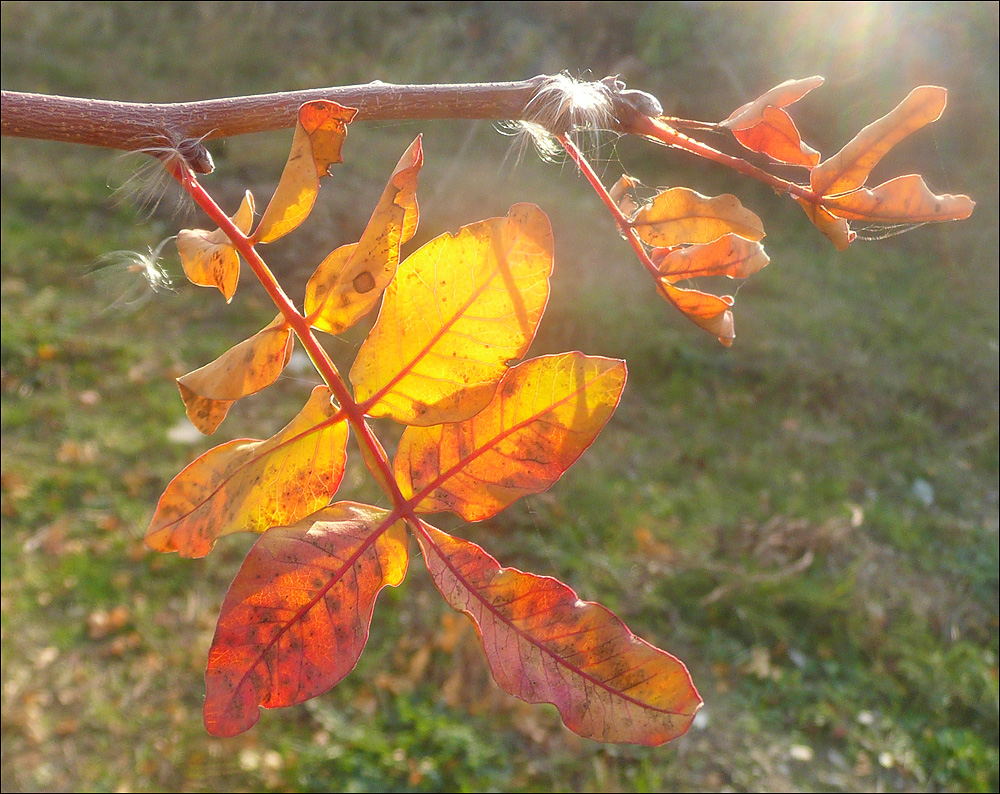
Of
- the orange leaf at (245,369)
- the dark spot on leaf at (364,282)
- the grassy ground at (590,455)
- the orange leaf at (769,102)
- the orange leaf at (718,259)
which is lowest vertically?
the grassy ground at (590,455)

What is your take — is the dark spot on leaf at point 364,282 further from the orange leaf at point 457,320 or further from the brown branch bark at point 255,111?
the brown branch bark at point 255,111

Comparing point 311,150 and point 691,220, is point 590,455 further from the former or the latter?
point 311,150

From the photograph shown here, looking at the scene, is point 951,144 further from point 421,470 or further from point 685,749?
point 421,470

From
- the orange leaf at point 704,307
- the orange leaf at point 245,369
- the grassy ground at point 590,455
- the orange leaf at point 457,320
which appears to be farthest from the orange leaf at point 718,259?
the grassy ground at point 590,455

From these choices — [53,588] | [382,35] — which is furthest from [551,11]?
[53,588]

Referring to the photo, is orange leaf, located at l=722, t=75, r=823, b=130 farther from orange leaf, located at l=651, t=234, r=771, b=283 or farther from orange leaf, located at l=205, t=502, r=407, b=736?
orange leaf, located at l=205, t=502, r=407, b=736

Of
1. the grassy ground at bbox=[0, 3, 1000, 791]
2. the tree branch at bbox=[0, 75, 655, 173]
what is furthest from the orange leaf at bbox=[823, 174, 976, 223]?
the grassy ground at bbox=[0, 3, 1000, 791]

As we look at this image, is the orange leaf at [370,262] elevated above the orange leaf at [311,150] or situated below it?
below
